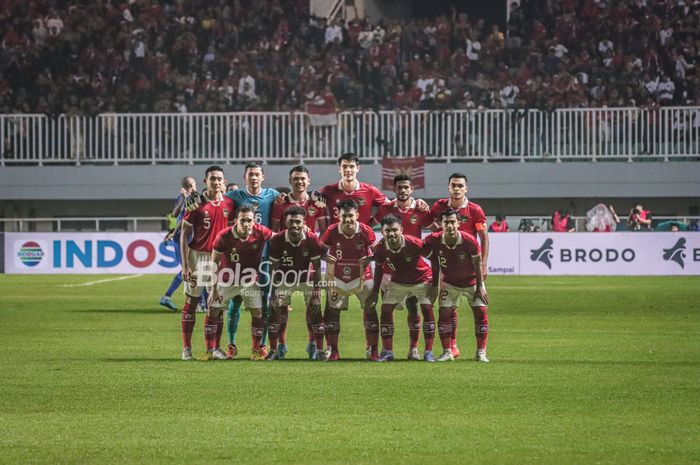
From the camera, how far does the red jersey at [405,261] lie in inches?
531

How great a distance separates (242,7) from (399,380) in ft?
101

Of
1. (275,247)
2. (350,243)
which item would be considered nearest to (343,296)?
(350,243)

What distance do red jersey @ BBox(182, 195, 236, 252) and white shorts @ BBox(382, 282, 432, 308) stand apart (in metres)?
2.18

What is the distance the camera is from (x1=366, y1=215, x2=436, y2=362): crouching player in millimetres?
13516

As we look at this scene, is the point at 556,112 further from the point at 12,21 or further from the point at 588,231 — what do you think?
the point at 12,21

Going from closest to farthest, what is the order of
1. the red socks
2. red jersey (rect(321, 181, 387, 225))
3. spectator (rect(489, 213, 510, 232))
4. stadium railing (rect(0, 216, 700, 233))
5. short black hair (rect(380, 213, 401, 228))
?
1. short black hair (rect(380, 213, 401, 228))
2. the red socks
3. red jersey (rect(321, 181, 387, 225))
4. spectator (rect(489, 213, 510, 232))
5. stadium railing (rect(0, 216, 700, 233))

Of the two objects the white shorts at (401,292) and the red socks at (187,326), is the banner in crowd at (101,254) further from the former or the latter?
the white shorts at (401,292)

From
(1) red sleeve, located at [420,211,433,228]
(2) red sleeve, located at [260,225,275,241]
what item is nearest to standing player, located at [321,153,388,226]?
(1) red sleeve, located at [420,211,433,228]

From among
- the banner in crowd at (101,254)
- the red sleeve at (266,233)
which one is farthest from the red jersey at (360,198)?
the banner in crowd at (101,254)

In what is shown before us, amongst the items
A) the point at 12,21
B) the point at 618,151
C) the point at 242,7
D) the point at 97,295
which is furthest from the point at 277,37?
the point at 97,295

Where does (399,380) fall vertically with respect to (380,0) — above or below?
below

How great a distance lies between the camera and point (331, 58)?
39.2 m

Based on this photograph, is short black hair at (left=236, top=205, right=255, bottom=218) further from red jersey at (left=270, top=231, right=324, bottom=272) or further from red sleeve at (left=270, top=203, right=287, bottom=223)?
red sleeve at (left=270, top=203, right=287, bottom=223)

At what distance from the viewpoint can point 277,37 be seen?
40.1m
